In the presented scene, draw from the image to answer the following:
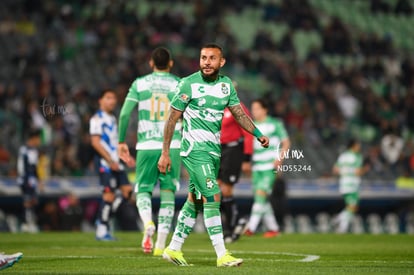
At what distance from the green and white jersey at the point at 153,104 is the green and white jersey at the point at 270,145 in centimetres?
635

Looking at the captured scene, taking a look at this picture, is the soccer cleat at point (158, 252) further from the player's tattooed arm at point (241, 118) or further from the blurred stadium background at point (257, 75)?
the blurred stadium background at point (257, 75)

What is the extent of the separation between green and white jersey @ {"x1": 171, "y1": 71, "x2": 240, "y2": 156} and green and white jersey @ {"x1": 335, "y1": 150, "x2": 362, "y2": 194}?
14367 millimetres

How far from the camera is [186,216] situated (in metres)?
10.9

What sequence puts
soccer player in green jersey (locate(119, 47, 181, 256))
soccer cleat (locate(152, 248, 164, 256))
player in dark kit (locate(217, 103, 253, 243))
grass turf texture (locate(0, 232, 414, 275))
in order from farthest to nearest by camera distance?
player in dark kit (locate(217, 103, 253, 243)) < soccer player in green jersey (locate(119, 47, 181, 256)) < soccer cleat (locate(152, 248, 164, 256)) < grass turf texture (locate(0, 232, 414, 275))

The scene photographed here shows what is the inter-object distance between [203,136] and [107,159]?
6013mm

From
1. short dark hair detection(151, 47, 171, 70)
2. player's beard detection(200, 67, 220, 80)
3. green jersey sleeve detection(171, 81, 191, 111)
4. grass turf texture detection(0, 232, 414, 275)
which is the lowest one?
grass turf texture detection(0, 232, 414, 275)

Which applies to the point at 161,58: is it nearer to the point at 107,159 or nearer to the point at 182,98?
the point at 182,98

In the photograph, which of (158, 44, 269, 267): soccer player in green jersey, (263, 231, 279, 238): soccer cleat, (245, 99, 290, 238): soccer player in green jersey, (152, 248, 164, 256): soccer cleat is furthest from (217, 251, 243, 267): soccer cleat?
(263, 231, 279, 238): soccer cleat

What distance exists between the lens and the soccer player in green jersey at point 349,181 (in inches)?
969

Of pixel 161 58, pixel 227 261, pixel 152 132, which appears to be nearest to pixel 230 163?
pixel 152 132

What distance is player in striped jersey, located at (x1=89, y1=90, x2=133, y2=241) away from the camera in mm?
16700

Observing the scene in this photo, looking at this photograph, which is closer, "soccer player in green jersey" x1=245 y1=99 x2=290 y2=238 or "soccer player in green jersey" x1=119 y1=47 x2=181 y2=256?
"soccer player in green jersey" x1=119 y1=47 x2=181 y2=256

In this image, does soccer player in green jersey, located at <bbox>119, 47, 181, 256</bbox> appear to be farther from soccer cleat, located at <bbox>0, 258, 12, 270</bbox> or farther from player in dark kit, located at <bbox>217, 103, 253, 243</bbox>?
soccer cleat, located at <bbox>0, 258, 12, 270</bbox>

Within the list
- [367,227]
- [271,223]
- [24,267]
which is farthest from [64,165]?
[24,267]
